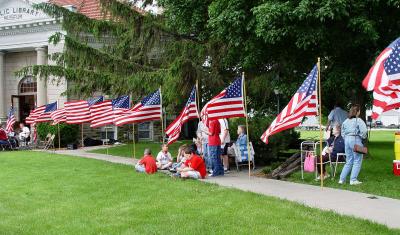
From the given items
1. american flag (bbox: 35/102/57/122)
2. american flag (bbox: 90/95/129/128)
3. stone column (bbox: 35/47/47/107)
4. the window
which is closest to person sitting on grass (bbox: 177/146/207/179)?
american flag (bbox: 90/95/129/128)

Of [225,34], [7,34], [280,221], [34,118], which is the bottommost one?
[280,221]

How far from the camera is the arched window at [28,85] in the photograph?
34781 millimetres

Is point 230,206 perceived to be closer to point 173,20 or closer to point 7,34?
point 173,20

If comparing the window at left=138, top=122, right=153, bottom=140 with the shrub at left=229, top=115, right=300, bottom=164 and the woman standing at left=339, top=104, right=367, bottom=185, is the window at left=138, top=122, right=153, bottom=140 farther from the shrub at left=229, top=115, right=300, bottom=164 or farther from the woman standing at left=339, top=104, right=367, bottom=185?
the woman standing at left=339, top=104, right=367, bottom=185

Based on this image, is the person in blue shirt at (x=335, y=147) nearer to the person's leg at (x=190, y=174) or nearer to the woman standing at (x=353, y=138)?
the woman standing at (x=353, y=138)

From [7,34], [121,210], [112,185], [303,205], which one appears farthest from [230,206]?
[7,34]

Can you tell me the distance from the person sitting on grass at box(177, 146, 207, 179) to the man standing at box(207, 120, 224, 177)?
0.64 m

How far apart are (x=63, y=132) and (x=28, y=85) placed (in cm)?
754

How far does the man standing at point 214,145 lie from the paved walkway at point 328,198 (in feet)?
1.84

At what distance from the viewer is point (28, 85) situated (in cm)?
3506

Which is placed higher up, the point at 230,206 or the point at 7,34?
the point at 7,34

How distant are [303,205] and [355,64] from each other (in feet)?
27.5

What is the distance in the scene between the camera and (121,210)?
369 inches

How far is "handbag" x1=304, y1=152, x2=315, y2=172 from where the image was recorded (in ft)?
44.3
